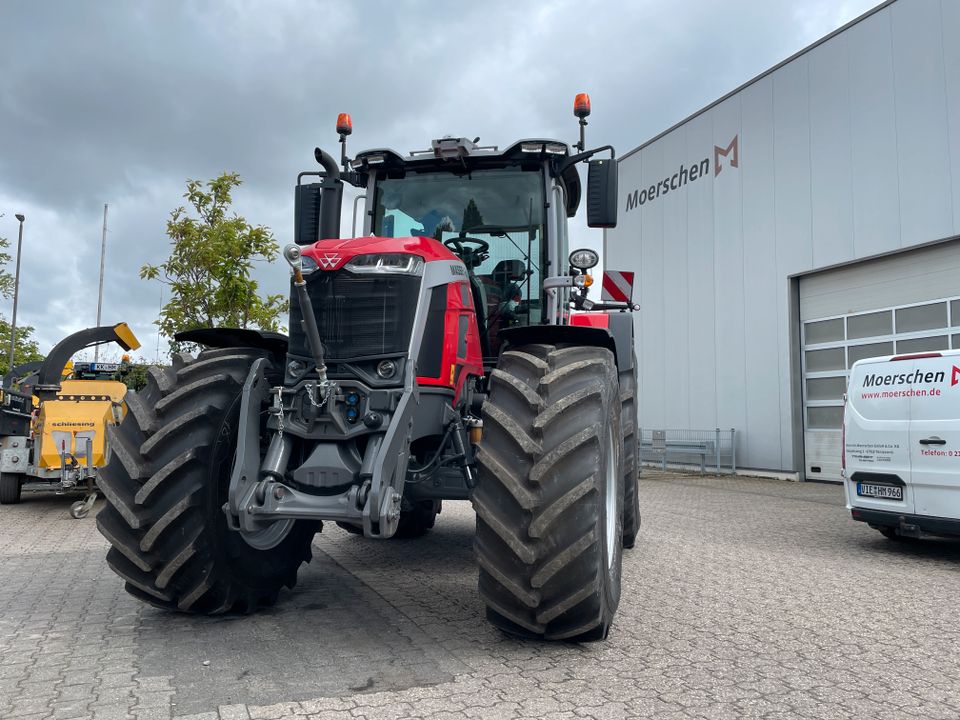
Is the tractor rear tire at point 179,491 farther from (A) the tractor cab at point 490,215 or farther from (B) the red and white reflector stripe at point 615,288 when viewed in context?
(B) the red and white reflector stripe at point 615,288

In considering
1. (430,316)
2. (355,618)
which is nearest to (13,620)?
(355,618)

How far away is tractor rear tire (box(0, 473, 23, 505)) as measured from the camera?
10.4 metres

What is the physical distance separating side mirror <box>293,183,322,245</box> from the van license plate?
5904 mm

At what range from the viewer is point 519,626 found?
3654mm

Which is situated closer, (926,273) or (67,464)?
(67,464)

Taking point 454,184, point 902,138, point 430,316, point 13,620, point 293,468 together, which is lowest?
point 13,620

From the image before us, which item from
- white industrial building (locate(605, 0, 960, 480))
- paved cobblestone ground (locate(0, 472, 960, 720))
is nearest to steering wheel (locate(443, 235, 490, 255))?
paved cobblestone ground (locate(0, 472, 960, 720))

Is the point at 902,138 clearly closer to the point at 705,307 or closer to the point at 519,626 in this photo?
the point at 705,307

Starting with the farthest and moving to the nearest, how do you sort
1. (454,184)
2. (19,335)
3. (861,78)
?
(19,335) < (861,78) < (454,184)

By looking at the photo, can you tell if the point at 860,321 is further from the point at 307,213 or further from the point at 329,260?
the point at 329,260

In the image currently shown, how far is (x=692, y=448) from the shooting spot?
17609 mm

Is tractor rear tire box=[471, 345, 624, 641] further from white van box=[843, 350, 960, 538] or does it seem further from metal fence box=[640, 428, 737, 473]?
metal fence box=[640, 428, 737, 473]

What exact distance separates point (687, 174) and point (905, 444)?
12.4 metres

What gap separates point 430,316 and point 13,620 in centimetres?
306
